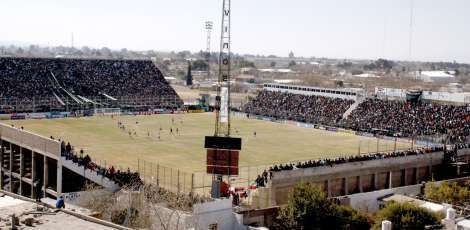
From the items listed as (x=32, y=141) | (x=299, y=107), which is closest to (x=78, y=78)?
(x=299, y=107)

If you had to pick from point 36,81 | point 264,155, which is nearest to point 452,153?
point 264,155

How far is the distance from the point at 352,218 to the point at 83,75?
8512 centimetres

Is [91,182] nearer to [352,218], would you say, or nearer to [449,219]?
[352,218]

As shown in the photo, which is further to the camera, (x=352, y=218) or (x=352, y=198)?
(x=352, y=198)

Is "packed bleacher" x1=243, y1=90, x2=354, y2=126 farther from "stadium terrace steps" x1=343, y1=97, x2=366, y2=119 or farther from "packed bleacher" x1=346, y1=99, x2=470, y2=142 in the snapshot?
"packed bleacher" x1=346, y1=99, x2=470, y2=142

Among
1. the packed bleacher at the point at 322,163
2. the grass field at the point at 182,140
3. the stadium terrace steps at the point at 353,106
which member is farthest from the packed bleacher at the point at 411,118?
the packed bleacher at the point at 322,163

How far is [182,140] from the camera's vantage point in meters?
72.2

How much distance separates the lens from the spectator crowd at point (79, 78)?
99938mm

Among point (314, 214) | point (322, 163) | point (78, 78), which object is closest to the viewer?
point (314, 214)

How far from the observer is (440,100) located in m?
88.3

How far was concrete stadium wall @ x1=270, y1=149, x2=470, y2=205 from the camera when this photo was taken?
4444 cm

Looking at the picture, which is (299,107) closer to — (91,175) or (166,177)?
(166,177)

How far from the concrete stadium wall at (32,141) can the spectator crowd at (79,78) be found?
44233 mm

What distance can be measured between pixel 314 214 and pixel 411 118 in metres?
53.3
